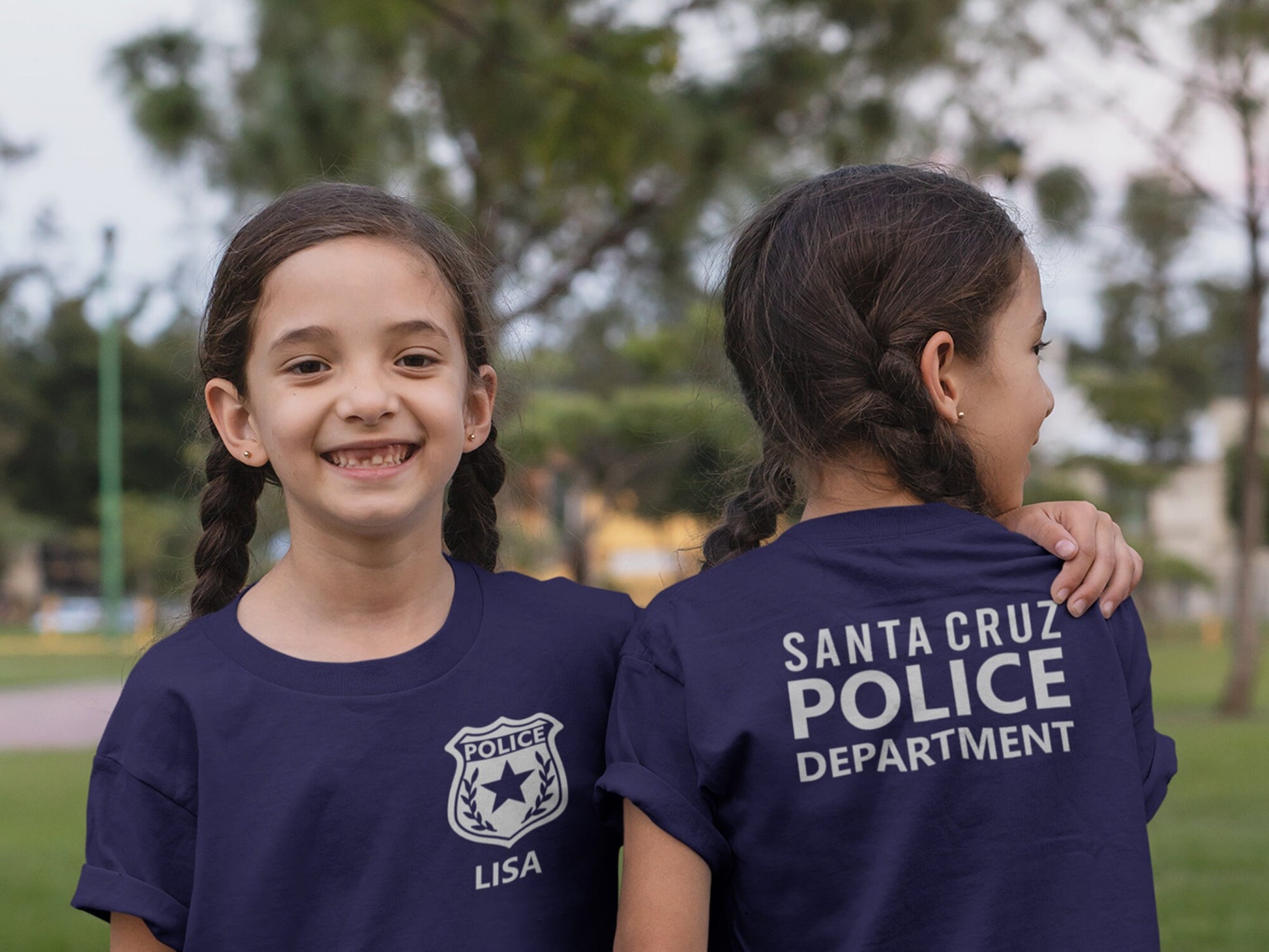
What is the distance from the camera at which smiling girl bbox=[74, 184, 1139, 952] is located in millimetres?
1448

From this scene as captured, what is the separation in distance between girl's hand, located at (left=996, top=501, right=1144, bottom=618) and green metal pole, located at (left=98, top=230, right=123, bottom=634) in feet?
56.3

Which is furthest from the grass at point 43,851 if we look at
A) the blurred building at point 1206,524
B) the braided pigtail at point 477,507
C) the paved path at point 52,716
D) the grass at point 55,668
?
the blurred building at point 1206,524

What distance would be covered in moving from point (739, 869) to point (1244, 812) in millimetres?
6459

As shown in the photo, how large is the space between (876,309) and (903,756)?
1.48 feet

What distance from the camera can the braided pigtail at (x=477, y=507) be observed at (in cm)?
183

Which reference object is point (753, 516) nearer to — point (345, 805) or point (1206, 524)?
point (345, 805)

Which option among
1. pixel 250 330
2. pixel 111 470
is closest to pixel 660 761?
pixel 250 330

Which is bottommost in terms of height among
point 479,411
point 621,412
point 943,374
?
point 943,374

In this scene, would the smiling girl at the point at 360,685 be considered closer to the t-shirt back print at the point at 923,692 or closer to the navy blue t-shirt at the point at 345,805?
the navy blue t-shirt at the point at 345,805

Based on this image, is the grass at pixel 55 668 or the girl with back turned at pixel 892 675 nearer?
the girl with back turned at pixel 892 675

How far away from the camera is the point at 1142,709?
142 cm

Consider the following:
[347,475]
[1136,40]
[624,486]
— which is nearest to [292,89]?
[347,475]

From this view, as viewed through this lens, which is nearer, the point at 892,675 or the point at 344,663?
the point at 892,675

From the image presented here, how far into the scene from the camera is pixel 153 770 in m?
1.46
